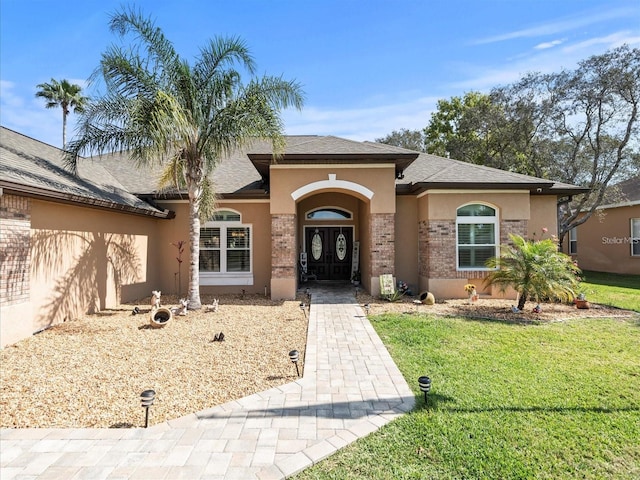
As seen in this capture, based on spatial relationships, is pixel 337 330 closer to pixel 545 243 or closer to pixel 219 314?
pixel 219 314

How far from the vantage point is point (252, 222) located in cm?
1236

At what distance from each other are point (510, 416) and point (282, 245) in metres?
8.23

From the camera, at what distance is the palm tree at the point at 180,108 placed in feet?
27.2

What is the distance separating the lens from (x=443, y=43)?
10.3 m

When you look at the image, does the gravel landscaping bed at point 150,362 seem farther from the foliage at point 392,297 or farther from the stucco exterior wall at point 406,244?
the stucco exterior wall at point 406,244

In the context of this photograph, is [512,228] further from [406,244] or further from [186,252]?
[186,252]

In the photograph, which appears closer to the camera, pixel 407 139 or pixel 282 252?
pixel 282 252

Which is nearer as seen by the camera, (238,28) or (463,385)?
(463,385)

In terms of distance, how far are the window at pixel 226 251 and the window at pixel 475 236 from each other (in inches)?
301

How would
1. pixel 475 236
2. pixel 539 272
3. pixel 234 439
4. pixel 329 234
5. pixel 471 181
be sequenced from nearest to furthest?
1. pixel 234 439
2. pixel 539 272
3. pixel 471 181
4. pixel 475 236
5. pixel 329 234

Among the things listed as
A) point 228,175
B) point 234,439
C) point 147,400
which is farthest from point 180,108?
point 234,439

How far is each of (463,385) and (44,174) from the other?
396 inches

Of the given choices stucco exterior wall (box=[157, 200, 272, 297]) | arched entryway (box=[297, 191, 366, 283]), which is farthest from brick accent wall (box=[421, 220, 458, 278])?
stucco exterior wall (box=[157, 200, 272, 297])

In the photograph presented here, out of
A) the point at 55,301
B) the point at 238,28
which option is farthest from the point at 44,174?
the point at 238,28
